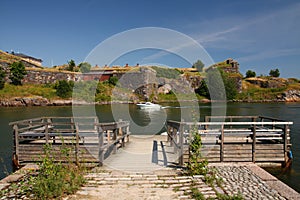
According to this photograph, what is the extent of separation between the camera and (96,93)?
57.3 m

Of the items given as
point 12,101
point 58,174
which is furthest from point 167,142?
point 12,101

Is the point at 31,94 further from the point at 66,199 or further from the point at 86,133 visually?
the point at 66,199

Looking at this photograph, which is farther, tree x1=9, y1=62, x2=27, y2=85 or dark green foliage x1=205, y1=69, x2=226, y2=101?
dark green foliage x1=205, y1=69, x2=226, y2=101

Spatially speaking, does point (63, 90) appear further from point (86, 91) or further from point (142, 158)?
point (142, 158)

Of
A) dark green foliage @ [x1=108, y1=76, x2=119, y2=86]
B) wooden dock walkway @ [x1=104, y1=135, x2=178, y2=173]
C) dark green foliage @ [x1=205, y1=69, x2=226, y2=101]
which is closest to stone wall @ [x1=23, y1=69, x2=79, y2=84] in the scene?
dark green foliage @ [x1=108, y1=76, x2=119, y2=86]

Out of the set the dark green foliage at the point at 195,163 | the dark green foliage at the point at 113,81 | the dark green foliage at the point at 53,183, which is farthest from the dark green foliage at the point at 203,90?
the dark green foliage at the point at 53,183

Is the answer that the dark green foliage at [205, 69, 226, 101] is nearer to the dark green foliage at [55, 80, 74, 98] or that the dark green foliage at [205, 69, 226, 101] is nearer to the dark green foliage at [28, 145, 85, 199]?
the dark green foliage at [55, 80, 74, 98]

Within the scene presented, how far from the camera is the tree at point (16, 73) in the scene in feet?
180

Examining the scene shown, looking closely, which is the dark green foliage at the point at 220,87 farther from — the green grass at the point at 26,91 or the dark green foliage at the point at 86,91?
the green grass at the point at 26,91

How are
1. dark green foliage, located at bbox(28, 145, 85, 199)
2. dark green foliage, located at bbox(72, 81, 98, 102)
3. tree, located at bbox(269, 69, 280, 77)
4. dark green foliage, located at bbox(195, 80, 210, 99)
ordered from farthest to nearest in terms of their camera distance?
tree, located at bbox(269, 69, 280, 77) < dark green foliage, located at bbox(195, 80, 210, 99) < dark green foliage, located at bbox(72, 81, 98, 102) < dark green foliage, located at bbox(28, 145, 85, 199)

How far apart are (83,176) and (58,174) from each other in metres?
0.91

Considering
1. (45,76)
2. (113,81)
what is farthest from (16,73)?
(113,81)

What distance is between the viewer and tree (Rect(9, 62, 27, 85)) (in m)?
54.7

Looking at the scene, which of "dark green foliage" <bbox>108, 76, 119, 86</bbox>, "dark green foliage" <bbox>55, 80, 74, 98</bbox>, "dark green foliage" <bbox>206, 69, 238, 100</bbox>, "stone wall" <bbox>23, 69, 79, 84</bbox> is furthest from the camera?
"dark green foliage" <bbox>206, 69, 238, 100</bbox>
